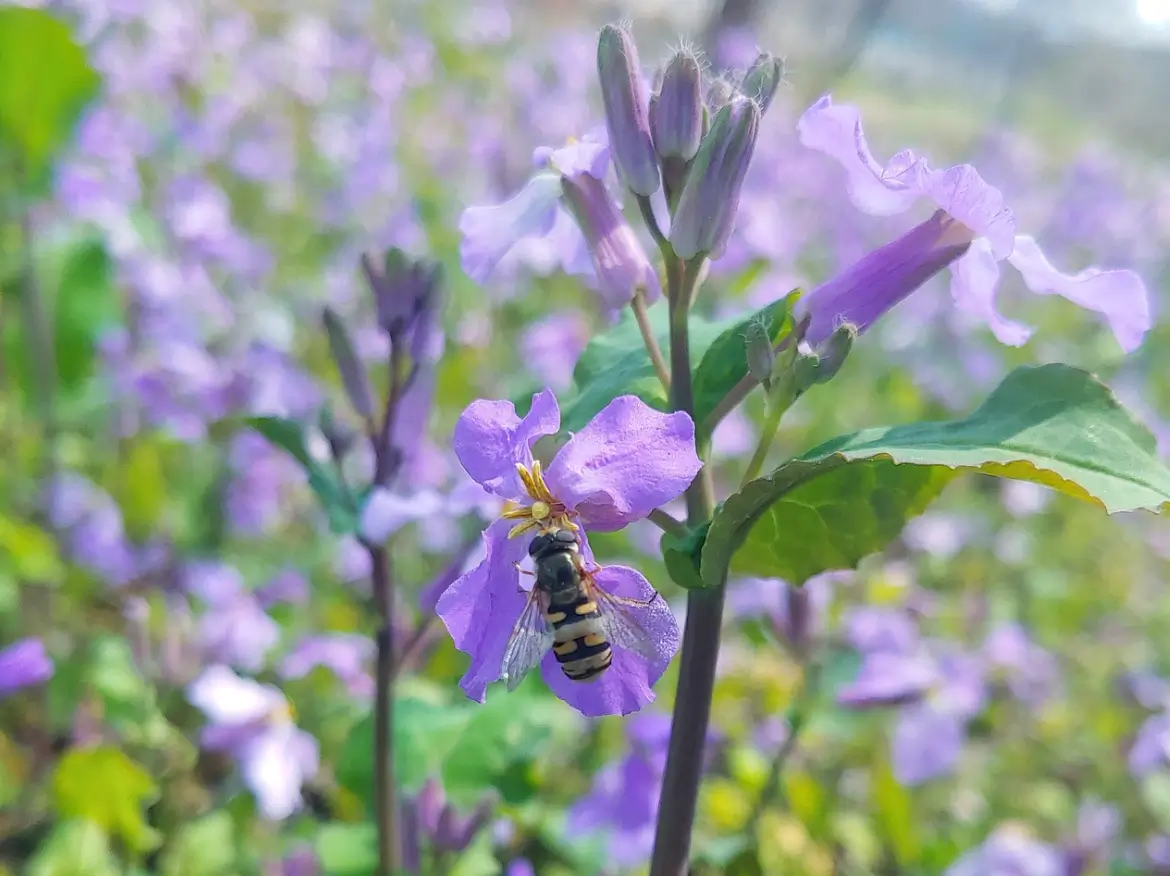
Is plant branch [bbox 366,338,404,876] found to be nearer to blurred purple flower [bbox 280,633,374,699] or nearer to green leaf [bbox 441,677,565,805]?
green leaf [bbox 441,677,565,805]

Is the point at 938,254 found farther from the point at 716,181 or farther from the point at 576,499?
the point at 576,499

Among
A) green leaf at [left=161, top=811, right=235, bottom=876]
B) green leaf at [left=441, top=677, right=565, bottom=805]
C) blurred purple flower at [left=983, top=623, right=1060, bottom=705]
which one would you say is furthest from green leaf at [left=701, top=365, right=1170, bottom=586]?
blurred purple flower at [left=983, top=623, right=1060, bottom=705]

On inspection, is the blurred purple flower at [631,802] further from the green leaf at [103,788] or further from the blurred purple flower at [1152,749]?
the blurred purple flower at [1152,749]

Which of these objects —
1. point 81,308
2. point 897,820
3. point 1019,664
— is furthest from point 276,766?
point 1019,664

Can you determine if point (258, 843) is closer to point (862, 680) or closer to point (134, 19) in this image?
point (862, 680)

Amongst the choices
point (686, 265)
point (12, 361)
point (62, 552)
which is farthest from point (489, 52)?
point (686, 265)

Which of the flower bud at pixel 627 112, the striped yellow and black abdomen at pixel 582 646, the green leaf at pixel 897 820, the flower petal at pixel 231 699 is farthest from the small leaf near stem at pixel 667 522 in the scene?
the green leaf at pixel 897 820
